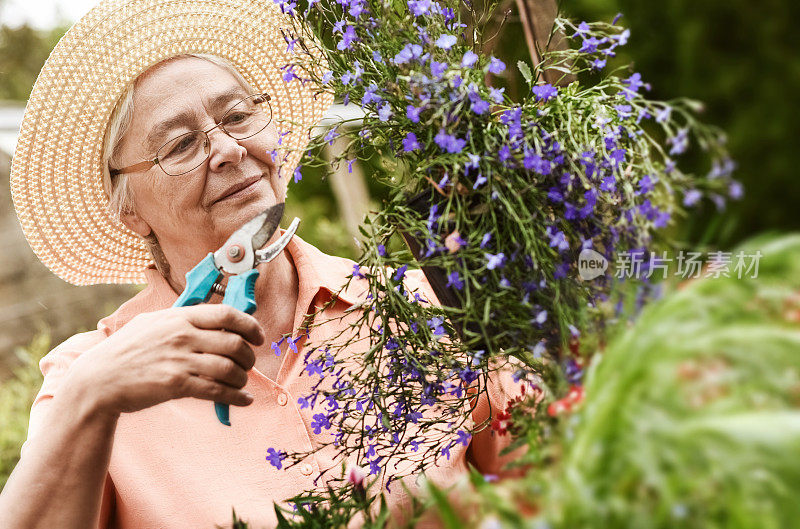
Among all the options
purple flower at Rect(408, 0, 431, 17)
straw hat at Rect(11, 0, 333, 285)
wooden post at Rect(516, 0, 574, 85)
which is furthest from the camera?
straw hat at Rect(11, 0, 333, 285)

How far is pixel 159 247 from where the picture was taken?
5.88 ft

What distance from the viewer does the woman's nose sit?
1.52 meters

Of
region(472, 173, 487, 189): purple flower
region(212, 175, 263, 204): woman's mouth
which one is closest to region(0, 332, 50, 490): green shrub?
region(212, 175, 263, 204): woman's mouth

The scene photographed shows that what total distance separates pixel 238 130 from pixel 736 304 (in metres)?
1.23

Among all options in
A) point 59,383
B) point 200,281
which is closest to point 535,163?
point 200,281

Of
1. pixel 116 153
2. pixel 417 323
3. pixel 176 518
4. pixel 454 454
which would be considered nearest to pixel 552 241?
pixel 417 323

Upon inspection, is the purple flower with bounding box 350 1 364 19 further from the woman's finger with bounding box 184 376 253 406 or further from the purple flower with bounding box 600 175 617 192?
the woman's finger with bounding box 184 376 253 406

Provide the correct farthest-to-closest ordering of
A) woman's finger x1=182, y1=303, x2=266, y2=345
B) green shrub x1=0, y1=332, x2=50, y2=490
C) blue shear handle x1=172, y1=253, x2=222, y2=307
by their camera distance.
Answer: green shrub x1=0, y1=332, x2=50, y2=490 < blue shear handle x1=172, y1=253, x2=222, y2=307 < woman's finger x1=182, y1=303, x2=266, y2=345

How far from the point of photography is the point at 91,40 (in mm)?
1592

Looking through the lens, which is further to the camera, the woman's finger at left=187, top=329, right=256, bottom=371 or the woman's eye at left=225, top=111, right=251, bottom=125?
the woman's eye at left=225, top=111, right=251, bottom=125

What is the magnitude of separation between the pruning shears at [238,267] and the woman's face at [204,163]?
31cm

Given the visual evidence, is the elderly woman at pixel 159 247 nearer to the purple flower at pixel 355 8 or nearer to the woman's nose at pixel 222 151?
the woman's nose at pixel 222 151

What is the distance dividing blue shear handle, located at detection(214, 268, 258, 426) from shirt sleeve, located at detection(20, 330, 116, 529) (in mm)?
443

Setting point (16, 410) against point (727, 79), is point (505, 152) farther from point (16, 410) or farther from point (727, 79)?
point (16, 410)
